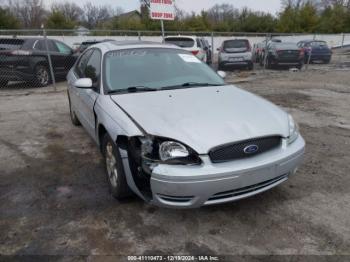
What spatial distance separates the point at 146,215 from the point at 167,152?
0.80m

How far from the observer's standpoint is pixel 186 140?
103 inches

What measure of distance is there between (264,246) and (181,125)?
121 centimetres

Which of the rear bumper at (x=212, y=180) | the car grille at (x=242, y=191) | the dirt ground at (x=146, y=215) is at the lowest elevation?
the dirt ground at (x=146, y=215)

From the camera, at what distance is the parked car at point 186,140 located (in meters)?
2.58

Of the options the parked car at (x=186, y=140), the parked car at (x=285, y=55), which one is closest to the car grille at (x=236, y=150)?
the parked car at (x=186, y=140)

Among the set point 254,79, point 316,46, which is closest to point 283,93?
point 254,79

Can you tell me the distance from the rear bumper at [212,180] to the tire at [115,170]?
461mm

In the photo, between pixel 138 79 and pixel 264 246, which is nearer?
pixel 264 246

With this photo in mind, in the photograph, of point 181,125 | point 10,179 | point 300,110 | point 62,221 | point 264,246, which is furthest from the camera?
point 300,110

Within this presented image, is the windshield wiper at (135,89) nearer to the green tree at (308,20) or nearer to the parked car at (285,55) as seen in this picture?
the parked car at (285,55)

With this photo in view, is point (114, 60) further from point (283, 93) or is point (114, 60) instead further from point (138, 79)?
point (283, 93)

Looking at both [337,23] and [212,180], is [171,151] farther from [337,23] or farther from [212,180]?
[337,23]

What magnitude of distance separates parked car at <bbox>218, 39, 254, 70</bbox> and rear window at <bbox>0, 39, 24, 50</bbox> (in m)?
8.78

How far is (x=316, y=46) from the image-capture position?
65.4ft
